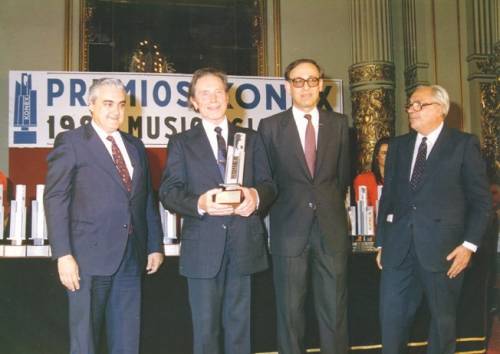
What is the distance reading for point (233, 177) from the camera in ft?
6.55

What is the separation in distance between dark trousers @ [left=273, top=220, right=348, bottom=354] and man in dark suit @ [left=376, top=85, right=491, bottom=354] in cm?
33

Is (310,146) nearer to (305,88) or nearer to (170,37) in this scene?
(305,88)

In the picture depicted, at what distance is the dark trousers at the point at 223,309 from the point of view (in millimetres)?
2078

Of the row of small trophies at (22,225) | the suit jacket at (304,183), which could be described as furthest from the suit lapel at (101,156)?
the row of small trophies at (22,225)

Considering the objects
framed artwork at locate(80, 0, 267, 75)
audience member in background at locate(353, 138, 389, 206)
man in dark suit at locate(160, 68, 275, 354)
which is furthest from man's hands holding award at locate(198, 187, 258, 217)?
framed artwork at locate(80, 0, 267, 75)

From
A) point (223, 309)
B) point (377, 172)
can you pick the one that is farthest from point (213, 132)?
point (377, 172)

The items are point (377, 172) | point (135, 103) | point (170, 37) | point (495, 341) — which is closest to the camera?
point (495, 341)

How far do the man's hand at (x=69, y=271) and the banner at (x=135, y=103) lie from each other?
317 cm

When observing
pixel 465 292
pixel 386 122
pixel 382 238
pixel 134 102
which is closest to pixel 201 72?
pixel 382 238

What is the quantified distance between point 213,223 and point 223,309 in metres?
0.34

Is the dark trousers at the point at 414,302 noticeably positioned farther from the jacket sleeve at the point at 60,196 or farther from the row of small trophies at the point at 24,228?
the jacket sleeve at the point at 60,196

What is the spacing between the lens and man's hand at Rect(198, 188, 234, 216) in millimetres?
1979

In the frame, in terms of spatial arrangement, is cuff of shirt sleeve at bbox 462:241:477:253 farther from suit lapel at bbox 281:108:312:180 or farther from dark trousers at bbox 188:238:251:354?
dark trousers at bbox 188:238:251:354

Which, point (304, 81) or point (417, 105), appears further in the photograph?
point (417, 105)
